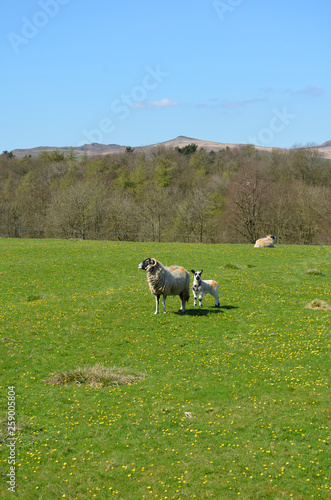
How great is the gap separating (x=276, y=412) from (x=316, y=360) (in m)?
5.18

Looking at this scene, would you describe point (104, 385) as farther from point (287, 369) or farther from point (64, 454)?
point (287, 369)

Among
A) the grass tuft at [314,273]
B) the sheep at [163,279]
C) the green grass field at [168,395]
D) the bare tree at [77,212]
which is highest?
the bare tree at [77,212]

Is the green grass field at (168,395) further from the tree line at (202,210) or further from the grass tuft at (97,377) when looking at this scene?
the tree line at (202,210)

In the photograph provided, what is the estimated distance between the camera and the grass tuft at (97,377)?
18.1 meters

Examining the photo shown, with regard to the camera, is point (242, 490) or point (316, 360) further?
point (316, 360)

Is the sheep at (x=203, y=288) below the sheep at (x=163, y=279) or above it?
below

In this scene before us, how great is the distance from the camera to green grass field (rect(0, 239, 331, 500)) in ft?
39.9

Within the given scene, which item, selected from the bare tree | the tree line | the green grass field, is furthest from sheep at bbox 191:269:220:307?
the bare tree

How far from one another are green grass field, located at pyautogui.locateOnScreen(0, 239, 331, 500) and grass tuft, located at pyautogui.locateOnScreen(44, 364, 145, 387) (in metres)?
0.09

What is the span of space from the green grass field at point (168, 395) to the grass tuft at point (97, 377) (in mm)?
95

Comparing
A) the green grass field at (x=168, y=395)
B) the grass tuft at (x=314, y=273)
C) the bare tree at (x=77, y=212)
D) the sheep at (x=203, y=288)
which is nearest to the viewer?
the green grass field at (x=168, y=395)

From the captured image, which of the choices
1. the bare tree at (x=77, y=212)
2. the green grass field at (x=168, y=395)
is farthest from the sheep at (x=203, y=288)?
the bare tree at (x=77, y=212)

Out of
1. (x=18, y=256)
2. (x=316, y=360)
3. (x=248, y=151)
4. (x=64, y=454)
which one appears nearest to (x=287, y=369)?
(x=316, y=360)

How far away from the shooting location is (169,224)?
91.0 m
